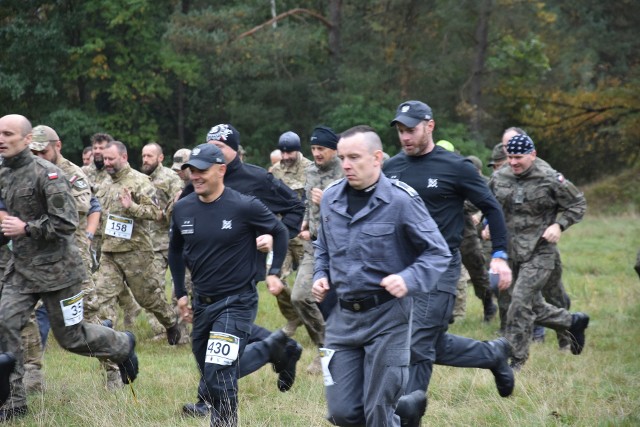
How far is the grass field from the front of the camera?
281 inches

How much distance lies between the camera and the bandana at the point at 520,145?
942 centimetres

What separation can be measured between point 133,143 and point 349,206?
3119cm

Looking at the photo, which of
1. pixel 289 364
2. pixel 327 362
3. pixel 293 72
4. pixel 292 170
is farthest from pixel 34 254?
pixel 293 72

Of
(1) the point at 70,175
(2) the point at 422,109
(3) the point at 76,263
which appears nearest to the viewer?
(2) the point at 422,109

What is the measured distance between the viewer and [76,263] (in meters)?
7.51

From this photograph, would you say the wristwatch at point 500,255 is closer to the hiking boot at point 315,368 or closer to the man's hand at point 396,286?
the man's hand at point 396,286

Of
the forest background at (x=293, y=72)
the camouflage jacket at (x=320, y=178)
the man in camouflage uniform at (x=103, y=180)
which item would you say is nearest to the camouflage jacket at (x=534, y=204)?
the camouflage jacket at (x=320, y=178)

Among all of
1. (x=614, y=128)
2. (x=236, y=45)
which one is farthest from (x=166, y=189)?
(x=614, y=128)

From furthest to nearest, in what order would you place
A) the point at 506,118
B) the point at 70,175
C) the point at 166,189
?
the point at 506,118
the point at 166,189
the point at 70,175

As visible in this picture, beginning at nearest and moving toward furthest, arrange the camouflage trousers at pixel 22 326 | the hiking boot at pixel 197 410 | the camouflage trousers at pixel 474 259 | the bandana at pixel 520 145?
the camouflage trousers at pixel 22 326
the hiking boot at pixel 197 410
the bandana at pixel 520 145
the camouflage trousers at pixel 474 259

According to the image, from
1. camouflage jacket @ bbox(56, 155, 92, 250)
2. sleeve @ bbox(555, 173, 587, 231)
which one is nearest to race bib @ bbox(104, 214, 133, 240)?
camouflage jacket @ bbox(56, 155, 92, 250)

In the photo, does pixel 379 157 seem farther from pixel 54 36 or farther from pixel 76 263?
pixel 54 36

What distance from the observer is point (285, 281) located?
12.9m

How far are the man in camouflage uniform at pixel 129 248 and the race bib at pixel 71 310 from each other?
9.72 feet
